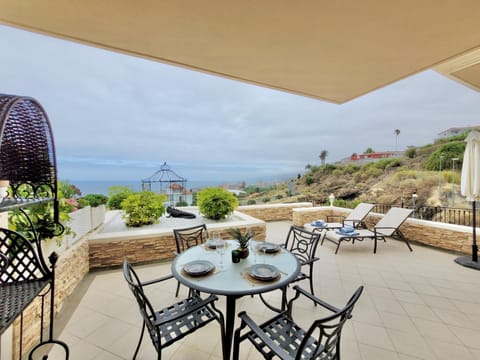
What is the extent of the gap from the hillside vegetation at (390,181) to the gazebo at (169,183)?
7.55ft

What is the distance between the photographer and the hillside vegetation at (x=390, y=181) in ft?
36.0

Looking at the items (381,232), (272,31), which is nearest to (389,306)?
(381,232)

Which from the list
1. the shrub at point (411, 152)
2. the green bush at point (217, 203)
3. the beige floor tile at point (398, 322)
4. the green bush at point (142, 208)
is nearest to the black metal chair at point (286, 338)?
the beige floor tile at point (398, 322)

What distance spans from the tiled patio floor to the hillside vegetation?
484 centimetres

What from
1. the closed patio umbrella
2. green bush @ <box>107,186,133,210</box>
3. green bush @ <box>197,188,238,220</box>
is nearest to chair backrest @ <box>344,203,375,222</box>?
the closed patio umbrella

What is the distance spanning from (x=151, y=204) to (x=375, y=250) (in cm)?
497

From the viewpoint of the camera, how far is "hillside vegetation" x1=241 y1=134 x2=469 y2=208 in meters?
11.0

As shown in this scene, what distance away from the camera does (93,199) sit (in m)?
4.11

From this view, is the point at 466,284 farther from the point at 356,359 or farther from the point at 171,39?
the point at 171,39

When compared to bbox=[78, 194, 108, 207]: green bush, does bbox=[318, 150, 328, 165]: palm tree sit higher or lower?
higher

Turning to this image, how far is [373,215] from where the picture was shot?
5.70 meters

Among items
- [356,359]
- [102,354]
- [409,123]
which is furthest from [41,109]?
[409,123]

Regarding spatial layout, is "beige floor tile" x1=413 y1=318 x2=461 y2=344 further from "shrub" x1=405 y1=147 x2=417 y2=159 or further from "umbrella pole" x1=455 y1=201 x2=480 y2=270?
"shrub" x1=405 y1=147 x2=417 y2=159

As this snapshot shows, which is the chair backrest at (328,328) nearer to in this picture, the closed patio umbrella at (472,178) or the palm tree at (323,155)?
the closed patio umbrella at (472,178)
